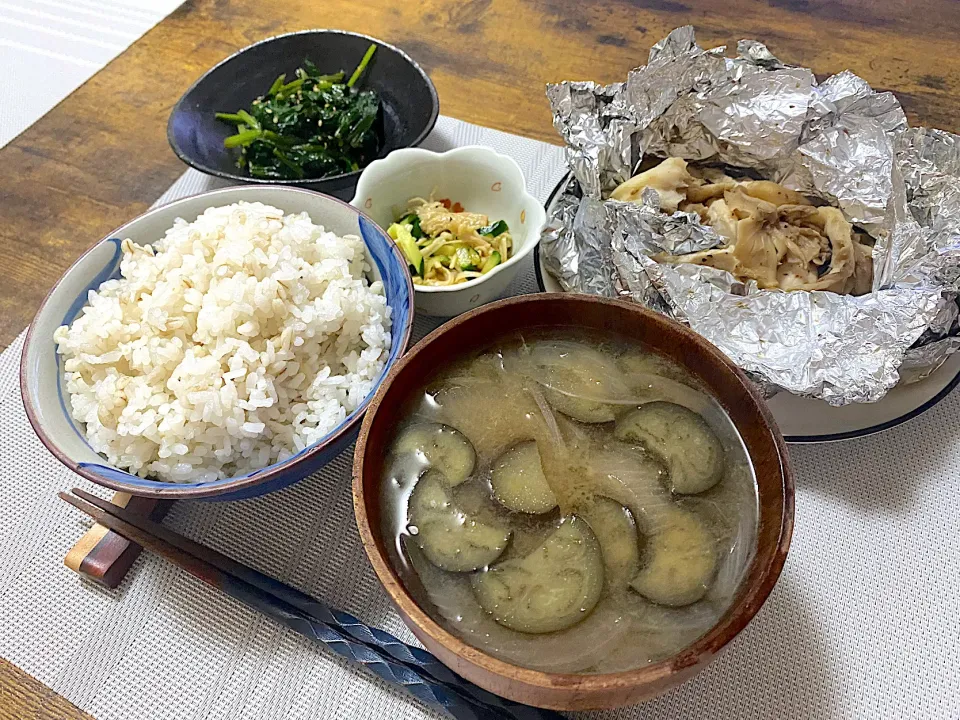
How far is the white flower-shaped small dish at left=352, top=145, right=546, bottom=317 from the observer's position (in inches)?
59.7

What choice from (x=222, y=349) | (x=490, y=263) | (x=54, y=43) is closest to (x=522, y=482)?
(x=222, y=349)

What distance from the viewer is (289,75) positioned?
1972mm

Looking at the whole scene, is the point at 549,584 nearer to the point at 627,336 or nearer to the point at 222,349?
the point at 627,336

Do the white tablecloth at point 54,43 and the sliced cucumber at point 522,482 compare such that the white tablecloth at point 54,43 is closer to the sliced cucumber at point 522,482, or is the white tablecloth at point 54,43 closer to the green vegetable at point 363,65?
the green vegetable at point 363,65

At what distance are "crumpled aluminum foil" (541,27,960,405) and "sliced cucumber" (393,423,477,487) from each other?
20.3 inches

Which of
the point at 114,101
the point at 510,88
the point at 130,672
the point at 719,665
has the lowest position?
the point at 130,672

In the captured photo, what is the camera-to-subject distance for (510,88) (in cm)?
194

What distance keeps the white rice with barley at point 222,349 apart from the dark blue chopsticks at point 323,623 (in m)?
0.10

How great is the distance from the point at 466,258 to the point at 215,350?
0.57 meters

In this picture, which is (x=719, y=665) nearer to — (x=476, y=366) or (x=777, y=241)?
(x=476, y=366)

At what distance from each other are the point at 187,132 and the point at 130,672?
129 centimetres

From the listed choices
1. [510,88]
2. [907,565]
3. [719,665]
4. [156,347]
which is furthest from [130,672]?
[510,88]

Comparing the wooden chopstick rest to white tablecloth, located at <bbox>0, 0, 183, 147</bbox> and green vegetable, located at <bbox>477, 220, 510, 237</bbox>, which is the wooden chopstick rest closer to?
green vegetable, located at <bbox>477, 220, 510, 237</bbox>

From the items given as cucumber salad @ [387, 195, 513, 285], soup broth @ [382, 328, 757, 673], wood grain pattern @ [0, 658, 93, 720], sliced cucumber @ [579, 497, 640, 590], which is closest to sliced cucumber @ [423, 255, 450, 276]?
cucumber salad @ [387, 195, 513, 285]
